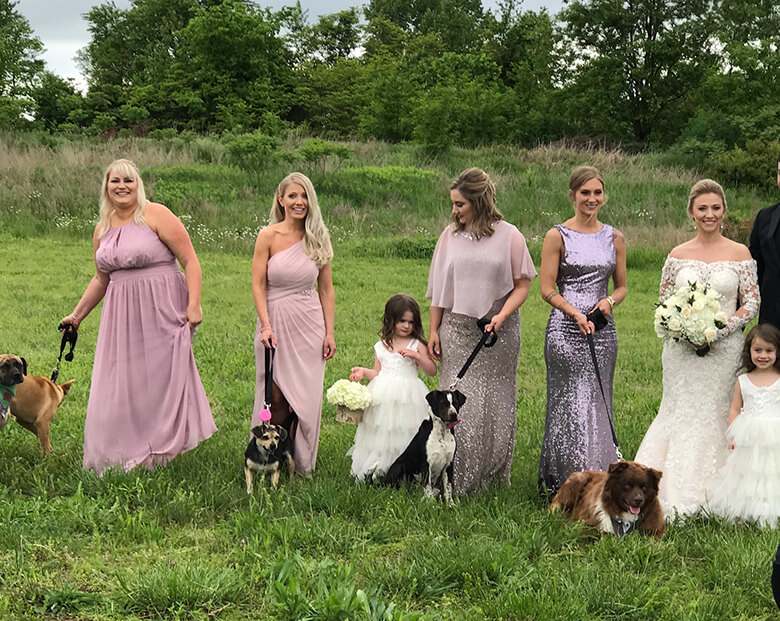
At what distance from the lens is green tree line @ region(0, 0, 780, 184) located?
133 ft

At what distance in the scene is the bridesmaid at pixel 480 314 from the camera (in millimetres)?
6402

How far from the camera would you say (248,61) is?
47062 millimetres

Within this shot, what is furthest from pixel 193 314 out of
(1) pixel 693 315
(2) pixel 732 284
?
(2) pixel 732 284

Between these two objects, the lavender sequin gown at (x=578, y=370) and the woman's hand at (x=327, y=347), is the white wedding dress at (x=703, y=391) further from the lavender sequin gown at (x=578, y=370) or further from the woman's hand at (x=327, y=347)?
the woman's hand at (x=327, y=347)

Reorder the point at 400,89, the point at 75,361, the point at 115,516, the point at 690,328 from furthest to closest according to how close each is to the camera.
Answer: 1. the point at 400,89
2. the point at 75,361
3. the point at 690,328
4. the point at 115,516

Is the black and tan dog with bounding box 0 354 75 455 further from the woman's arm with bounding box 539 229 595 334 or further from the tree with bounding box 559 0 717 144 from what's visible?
the tree with bounding box 559 0 717 144

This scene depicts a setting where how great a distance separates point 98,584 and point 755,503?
4.33 m

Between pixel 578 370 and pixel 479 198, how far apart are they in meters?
1.55

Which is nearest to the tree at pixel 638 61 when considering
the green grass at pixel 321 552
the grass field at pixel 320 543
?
the grass field at pixel 320 543

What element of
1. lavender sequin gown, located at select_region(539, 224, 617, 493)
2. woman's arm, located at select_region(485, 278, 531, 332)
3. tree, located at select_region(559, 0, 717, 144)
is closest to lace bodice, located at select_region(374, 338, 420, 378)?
woman's arm, located at select_region(485, 278, 531, 332)

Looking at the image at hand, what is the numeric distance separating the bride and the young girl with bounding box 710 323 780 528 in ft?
0.59

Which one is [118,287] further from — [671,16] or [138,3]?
[138,3]

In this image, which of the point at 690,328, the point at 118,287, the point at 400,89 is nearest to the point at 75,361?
the point at 118,287

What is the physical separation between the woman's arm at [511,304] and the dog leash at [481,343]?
5 cm
